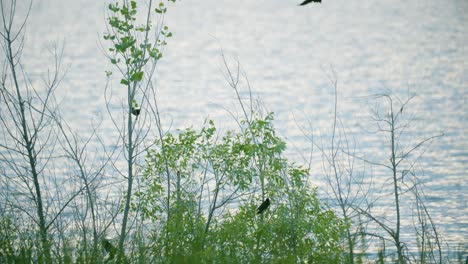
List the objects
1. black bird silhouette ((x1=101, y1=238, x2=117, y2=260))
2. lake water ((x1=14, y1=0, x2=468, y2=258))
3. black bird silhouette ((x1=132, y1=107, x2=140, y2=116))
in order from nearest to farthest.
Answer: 1. black bird silhouette ((x1=101, y1=238, x2=117, y2=260))
2. black bird silhouette ((x1=132, y1=107, x2=140, y2=116))
3. lake water ((x1=14, y1=0, x2=468, y2=258))

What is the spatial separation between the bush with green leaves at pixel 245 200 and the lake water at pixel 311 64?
14057mm

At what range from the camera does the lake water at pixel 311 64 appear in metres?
35.6

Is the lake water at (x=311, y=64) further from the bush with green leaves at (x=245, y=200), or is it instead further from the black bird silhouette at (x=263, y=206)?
A: the black bird silhouette at (x=263, y=206)

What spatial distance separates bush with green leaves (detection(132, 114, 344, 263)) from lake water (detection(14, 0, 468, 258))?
1406 centimetres

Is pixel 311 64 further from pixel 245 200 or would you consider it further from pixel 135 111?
pixel 135 111

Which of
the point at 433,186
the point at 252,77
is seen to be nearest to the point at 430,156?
the point at 433,186

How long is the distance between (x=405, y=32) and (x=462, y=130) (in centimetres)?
2444

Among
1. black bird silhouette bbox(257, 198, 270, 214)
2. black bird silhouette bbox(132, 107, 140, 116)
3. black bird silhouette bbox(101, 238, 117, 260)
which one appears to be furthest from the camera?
black bird silhouette bbox(257, 198, 270, 214)

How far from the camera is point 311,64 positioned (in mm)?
54438

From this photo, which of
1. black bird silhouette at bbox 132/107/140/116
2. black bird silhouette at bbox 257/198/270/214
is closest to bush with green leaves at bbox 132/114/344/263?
black bird silhouette at bbox 257/198/270/214

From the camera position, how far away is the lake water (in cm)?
3559

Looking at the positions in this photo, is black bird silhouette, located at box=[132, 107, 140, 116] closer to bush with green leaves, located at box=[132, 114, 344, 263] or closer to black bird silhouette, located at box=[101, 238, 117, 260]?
bush with green leaves, located at box=[132, 114, 344, 263]

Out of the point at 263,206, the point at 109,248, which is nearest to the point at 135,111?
the point at 263,206

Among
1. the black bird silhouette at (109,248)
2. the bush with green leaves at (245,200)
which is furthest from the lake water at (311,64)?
the black bird silhouette at (109,248)
